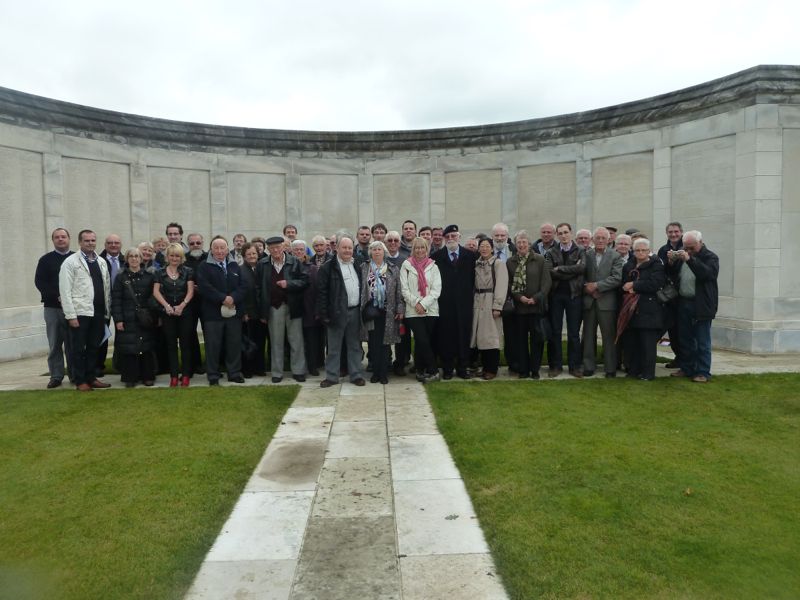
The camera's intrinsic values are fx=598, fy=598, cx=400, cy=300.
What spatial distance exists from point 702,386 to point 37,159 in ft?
38.1

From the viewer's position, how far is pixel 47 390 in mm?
7707

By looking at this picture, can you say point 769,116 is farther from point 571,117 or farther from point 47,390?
point 47,390

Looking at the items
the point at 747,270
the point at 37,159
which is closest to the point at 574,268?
the point at 747,270

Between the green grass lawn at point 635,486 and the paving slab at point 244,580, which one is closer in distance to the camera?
the paving slab at point 244,580

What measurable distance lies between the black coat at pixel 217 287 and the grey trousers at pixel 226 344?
0.09 m

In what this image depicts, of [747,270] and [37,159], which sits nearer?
[747,270]

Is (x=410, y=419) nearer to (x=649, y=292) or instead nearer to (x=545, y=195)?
(x=649, y=292)

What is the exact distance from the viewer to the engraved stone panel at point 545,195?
12.9m

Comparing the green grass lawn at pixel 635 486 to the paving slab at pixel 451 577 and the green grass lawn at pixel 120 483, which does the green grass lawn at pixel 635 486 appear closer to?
the paving slab at pixel 451 577

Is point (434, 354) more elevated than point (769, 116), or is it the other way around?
point (769, 116)

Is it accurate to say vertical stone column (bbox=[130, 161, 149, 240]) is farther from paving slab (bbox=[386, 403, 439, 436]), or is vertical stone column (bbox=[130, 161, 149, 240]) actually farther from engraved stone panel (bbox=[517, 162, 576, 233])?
paving slab (bbox=[386, 403, 439, 436])

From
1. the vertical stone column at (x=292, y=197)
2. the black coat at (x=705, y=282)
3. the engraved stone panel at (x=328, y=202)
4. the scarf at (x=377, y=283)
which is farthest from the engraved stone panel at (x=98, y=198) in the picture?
the black coat at (x=705, y=282)

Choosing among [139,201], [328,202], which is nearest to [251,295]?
[139,201]

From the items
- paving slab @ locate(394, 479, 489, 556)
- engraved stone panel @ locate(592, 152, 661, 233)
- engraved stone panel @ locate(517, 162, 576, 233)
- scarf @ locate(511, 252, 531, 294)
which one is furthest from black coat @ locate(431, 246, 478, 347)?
engraved stone panel @ locate(517, 162, 576, 233)
